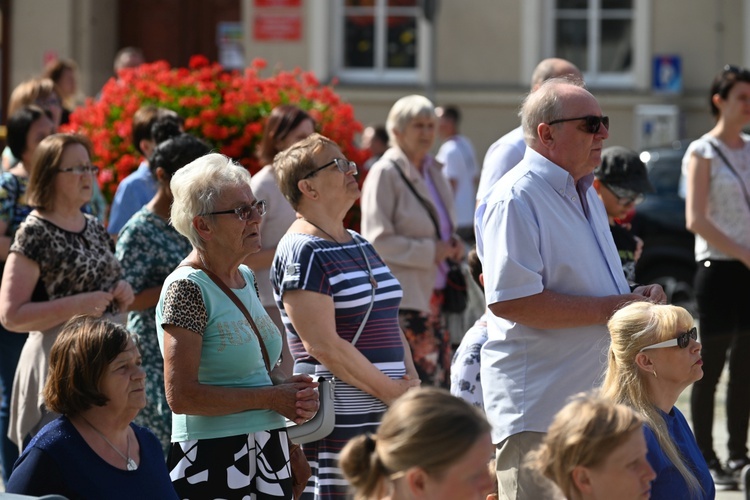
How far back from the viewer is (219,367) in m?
4.05

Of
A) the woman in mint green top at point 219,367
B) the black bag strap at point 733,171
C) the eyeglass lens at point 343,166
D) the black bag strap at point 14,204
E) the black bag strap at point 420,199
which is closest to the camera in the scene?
the woman in mint green top at point 219,367

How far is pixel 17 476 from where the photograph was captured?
346 cm

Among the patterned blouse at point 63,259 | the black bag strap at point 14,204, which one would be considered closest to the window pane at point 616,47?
the black bag strap at point 14,204

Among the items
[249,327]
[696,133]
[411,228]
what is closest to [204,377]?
[249,327]

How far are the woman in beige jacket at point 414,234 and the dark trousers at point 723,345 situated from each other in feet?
4.61

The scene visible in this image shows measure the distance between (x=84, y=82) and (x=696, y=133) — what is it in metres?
8.55

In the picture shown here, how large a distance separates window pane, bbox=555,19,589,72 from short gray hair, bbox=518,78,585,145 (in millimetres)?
12924

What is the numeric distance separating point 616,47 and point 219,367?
13657 millimetres

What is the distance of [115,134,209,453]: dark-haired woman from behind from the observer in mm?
5340

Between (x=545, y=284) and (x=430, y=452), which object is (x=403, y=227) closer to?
(x=545, y=284)

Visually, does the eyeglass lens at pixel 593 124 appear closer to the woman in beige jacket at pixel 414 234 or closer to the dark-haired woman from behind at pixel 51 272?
the dark-haired woman from behind at pixel 51 272

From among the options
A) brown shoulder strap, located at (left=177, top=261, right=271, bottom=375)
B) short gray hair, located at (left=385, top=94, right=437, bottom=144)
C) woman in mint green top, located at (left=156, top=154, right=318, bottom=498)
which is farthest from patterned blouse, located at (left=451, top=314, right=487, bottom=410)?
short gray hair, located at (left=385, top=94, right=437, bottom=144)

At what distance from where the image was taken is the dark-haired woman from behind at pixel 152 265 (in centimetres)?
534

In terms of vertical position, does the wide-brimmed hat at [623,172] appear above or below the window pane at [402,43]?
below
